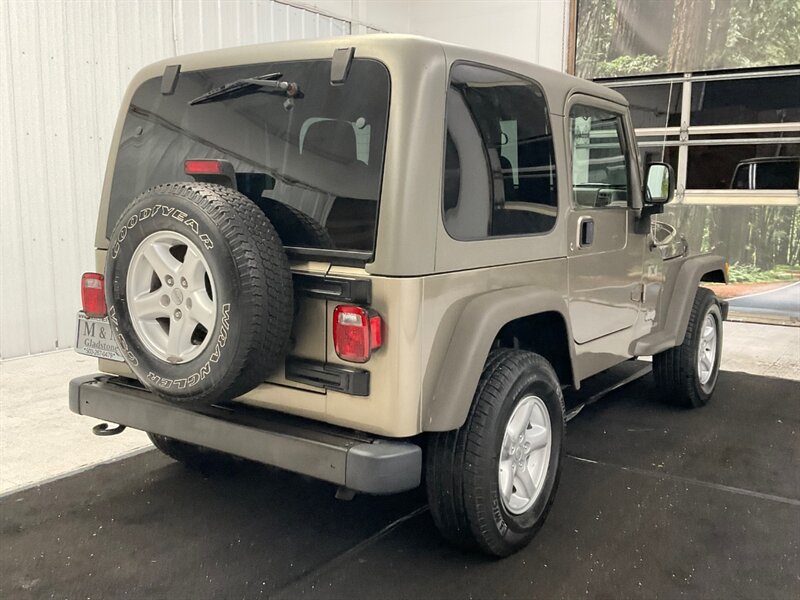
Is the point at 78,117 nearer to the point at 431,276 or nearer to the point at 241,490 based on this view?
the point at 241,490

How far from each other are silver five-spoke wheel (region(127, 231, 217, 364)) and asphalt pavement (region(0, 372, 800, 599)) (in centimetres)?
93

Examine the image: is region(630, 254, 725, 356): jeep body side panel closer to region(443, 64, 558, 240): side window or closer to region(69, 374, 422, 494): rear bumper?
region(443, 64, 558, 240): side window

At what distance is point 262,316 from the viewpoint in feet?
8.16

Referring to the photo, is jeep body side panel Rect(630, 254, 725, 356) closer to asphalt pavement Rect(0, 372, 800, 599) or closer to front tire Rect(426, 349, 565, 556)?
asphalt pavement Rect(0, 372, 800, 599)

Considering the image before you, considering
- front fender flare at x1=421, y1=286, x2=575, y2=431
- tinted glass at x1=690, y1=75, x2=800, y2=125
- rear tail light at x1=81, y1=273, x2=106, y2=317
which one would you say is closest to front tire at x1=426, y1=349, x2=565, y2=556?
front fender flare at x1=421, y1=286, x2=575, y2=431

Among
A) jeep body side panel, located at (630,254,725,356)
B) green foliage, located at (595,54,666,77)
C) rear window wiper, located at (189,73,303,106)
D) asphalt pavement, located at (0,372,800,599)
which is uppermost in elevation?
green foliage, located at (595,54,666,77)

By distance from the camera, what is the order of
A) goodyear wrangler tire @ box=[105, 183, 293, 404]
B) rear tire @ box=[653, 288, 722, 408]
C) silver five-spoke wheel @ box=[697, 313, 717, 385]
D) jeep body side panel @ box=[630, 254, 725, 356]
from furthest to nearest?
1. silver five-spoke wheel @ box=[697, 313, 717, 385]
2. rear tire @ box=[653, 288, 722, 408]
3. jeep body side panel @ box=[630, 254, 725, 356]
4. goodyear wrangler tire @ box=[105, 183, 293, 404]

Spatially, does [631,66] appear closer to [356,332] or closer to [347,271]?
[347,271]

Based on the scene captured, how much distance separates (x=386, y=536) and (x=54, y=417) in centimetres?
277

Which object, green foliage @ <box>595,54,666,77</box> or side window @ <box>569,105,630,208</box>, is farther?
green foliage @ <box>595,54,666,77</box>

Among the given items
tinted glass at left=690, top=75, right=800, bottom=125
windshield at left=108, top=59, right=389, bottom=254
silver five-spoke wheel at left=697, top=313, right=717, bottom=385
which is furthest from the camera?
tinted glass at left=690, top=75, right=800, bottom=125

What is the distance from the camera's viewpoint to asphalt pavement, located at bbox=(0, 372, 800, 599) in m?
2.81

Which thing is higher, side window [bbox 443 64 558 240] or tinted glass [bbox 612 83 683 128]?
tinted glass [bbox 612 83 683 128]

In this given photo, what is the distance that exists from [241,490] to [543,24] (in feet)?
28.8
